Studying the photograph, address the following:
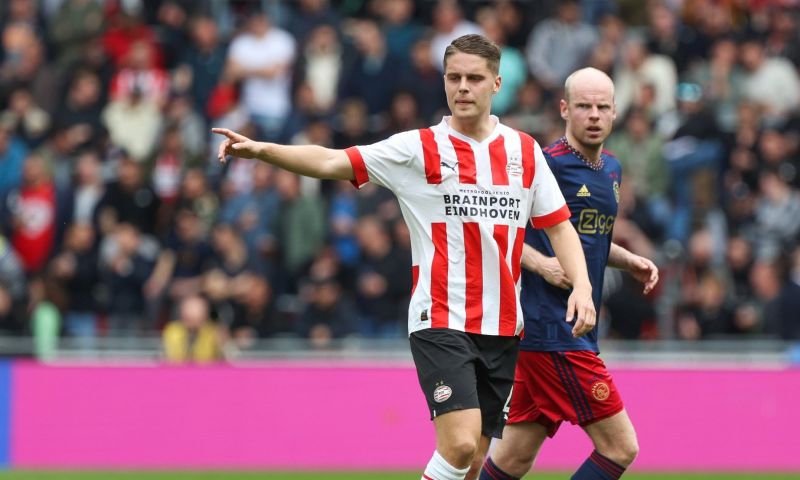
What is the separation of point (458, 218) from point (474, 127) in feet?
1.55

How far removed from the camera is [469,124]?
24.9 ft

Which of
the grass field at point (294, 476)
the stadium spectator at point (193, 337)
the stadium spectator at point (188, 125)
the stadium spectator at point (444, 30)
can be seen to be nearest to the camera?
the grass field at point (294, 476)

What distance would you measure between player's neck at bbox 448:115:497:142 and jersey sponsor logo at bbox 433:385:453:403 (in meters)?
1.25

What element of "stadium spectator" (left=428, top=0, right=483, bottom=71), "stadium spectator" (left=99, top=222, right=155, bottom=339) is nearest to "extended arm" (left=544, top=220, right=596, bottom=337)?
"stadium spectator" (left=99, top=222, right=155, bottom=339)

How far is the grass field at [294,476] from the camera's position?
13.3m

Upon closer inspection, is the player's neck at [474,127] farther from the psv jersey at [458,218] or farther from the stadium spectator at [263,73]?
the stadium spectator at [263,73]

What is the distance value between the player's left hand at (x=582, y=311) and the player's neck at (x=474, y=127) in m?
0.90

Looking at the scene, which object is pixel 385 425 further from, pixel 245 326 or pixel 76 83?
pixel 76 83

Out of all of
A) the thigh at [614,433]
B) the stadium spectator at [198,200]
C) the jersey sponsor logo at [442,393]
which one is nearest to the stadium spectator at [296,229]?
the stadium spectator at [198,200]

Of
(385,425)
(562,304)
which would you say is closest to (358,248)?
(385,425)

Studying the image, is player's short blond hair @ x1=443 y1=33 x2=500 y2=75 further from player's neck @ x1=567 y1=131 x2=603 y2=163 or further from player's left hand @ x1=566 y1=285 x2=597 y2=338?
player's left hand @ x1=566 y1=285 x2=597 y2=338

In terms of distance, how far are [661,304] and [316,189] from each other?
3912 mm

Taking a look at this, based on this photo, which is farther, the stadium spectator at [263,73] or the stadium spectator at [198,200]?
the stadium spectator at [263,73]

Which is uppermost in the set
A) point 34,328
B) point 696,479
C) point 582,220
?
point 582,220
